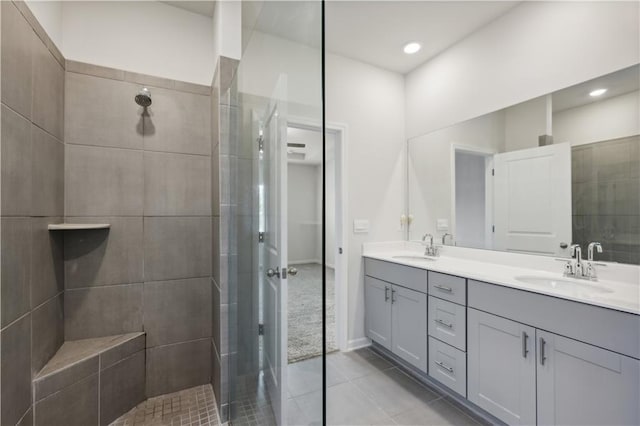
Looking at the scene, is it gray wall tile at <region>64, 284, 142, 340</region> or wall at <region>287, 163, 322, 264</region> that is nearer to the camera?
wall at <region>287, 163, 322, 264</region>

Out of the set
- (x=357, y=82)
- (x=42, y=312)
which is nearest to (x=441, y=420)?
(x=42, y=312)

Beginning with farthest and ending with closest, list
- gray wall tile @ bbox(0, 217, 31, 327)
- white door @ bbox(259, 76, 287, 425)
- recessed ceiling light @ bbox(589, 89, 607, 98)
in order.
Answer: recessed ceiling light @ bbox(589, 89, 607, 98), gray wall tile @ bbox(0, 217, 31, 327), white door @ bbox(259, 76, 287, 425)

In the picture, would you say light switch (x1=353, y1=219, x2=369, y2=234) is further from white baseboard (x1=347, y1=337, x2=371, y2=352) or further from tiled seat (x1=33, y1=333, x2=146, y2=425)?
tiled seat (x1=33, y1=333, x2=146, y2=425)

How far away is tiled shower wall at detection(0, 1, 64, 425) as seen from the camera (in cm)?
114

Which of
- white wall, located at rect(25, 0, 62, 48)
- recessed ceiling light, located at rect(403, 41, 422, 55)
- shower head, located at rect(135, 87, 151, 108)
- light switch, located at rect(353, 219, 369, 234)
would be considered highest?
recessed ceiling light, located at rect(403, 41, 422, 55)

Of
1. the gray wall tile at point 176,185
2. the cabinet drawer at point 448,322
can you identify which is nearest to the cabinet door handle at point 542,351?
the cabinet drawer at point 448,322

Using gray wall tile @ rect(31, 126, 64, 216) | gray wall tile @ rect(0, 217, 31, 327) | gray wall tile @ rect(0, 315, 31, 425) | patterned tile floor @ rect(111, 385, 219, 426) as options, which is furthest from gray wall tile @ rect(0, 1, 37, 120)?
patterned tile floor @ rect(111, 385, 219, 426)

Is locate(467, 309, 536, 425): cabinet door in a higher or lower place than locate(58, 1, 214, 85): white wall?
lower

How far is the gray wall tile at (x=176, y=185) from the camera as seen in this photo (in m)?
1.85

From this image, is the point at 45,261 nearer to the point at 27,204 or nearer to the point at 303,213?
the point at 27,204

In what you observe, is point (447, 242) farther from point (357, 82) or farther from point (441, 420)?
point (357, 82)

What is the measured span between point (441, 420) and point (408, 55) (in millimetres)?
2880

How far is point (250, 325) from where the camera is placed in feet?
4.57

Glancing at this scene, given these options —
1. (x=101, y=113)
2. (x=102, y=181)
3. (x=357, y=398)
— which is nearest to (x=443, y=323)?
(x=357, y=398)
